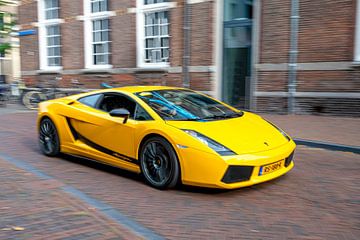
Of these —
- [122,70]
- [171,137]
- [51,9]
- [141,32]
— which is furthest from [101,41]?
[171,137]

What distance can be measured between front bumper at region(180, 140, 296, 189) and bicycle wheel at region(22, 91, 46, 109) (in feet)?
41.2

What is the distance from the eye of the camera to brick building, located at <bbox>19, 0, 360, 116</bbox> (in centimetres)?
1022

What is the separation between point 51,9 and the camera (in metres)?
18.9

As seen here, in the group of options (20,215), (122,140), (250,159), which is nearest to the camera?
(20,215)

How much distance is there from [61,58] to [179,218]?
630 inches

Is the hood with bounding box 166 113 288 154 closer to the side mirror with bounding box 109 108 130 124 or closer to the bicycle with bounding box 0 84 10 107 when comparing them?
the side mirror with bounding box 109 108 130 124

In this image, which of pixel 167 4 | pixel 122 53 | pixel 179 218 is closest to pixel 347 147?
pixel 179 218

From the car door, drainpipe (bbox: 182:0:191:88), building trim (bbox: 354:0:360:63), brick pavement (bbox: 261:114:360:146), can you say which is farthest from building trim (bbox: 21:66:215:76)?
the car door

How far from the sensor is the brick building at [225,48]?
402 inches

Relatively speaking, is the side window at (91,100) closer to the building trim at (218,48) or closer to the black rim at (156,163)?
the black rim at (156,163)

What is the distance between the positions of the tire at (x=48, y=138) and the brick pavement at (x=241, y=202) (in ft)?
0.79

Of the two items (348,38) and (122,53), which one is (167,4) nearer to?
(122,53)

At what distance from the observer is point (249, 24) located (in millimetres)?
12164

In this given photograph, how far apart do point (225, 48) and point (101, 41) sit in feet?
20.7
